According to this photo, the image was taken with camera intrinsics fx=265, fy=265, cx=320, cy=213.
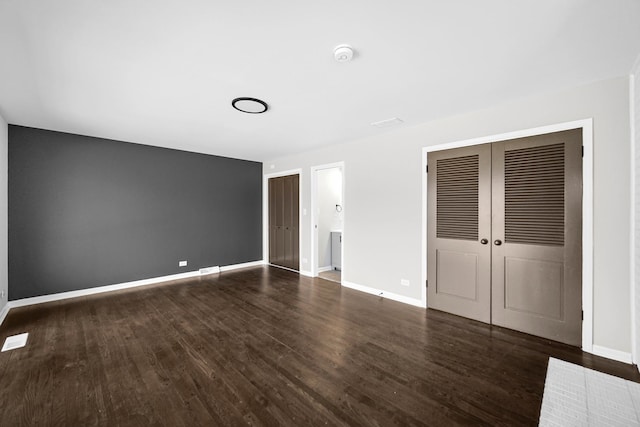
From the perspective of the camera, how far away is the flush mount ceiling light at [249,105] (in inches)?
112

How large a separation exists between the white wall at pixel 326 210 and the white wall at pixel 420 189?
367 mm

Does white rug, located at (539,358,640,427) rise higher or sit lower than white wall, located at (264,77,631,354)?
lower

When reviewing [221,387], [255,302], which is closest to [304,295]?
[255,302]

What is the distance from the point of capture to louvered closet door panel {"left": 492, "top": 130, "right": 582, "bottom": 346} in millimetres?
2553

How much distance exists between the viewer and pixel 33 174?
3791mm

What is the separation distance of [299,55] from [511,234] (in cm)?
281

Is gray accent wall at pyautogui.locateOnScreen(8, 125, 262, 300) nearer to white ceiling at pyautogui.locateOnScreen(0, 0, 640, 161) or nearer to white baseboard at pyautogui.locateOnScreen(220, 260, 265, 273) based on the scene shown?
white baseboard at pyautogui.locateOnScreen(220, 260, 265, 273)

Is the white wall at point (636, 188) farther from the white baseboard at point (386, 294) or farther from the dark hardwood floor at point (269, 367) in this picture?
the white baseboard at point (386, 294)

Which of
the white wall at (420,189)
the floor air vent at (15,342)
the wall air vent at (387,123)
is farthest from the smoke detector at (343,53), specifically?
the floor air vent at (15,342)

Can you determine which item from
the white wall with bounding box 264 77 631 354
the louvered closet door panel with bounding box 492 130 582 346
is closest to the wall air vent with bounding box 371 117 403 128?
the white wall with bounding box 264 77 631 354

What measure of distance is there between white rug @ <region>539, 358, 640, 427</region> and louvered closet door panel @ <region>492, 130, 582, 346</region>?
1.87 feet

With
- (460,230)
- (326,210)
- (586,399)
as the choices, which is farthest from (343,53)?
(326,210)

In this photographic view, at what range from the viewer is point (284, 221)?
598 cm

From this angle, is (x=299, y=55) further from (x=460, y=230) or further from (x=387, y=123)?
(x=460, y=230)
